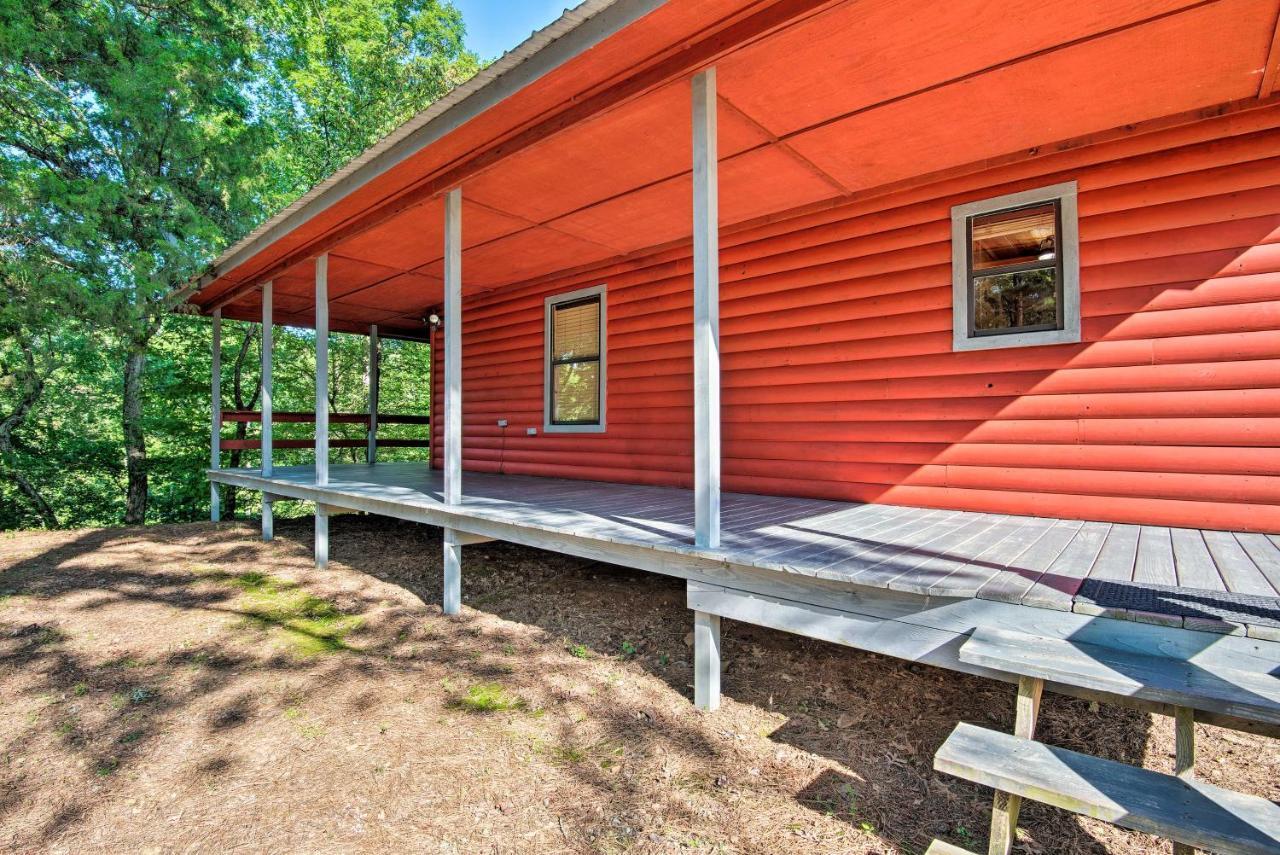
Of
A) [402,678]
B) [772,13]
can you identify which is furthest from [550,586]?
[772,13]

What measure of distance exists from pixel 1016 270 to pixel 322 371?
582 cm

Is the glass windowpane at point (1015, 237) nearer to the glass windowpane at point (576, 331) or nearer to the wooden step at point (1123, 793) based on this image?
the wooden step at point (1123, 793)

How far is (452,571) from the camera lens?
4223mm

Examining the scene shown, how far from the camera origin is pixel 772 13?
2359 mm

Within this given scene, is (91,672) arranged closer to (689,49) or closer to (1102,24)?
(689,49)

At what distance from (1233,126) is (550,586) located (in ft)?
16.6

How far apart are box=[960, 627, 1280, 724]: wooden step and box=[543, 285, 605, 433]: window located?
179 inches

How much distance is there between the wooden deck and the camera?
1.90 m

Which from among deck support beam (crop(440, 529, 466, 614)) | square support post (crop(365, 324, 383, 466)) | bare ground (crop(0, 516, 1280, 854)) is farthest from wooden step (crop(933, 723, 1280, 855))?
square support post (crop(365, 324, 383, 466))

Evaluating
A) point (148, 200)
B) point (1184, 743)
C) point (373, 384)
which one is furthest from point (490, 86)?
point (148, 200)

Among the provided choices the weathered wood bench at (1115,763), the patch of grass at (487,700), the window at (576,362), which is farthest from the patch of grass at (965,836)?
the window at (576,362)

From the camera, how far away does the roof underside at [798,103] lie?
2402 mm

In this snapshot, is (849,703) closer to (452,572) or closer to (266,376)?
(452,572)

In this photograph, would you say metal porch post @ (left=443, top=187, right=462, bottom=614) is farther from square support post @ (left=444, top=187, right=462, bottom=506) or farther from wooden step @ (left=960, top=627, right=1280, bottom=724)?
wooden step @ (left=960, top=627, right=1280, bottom=724)
